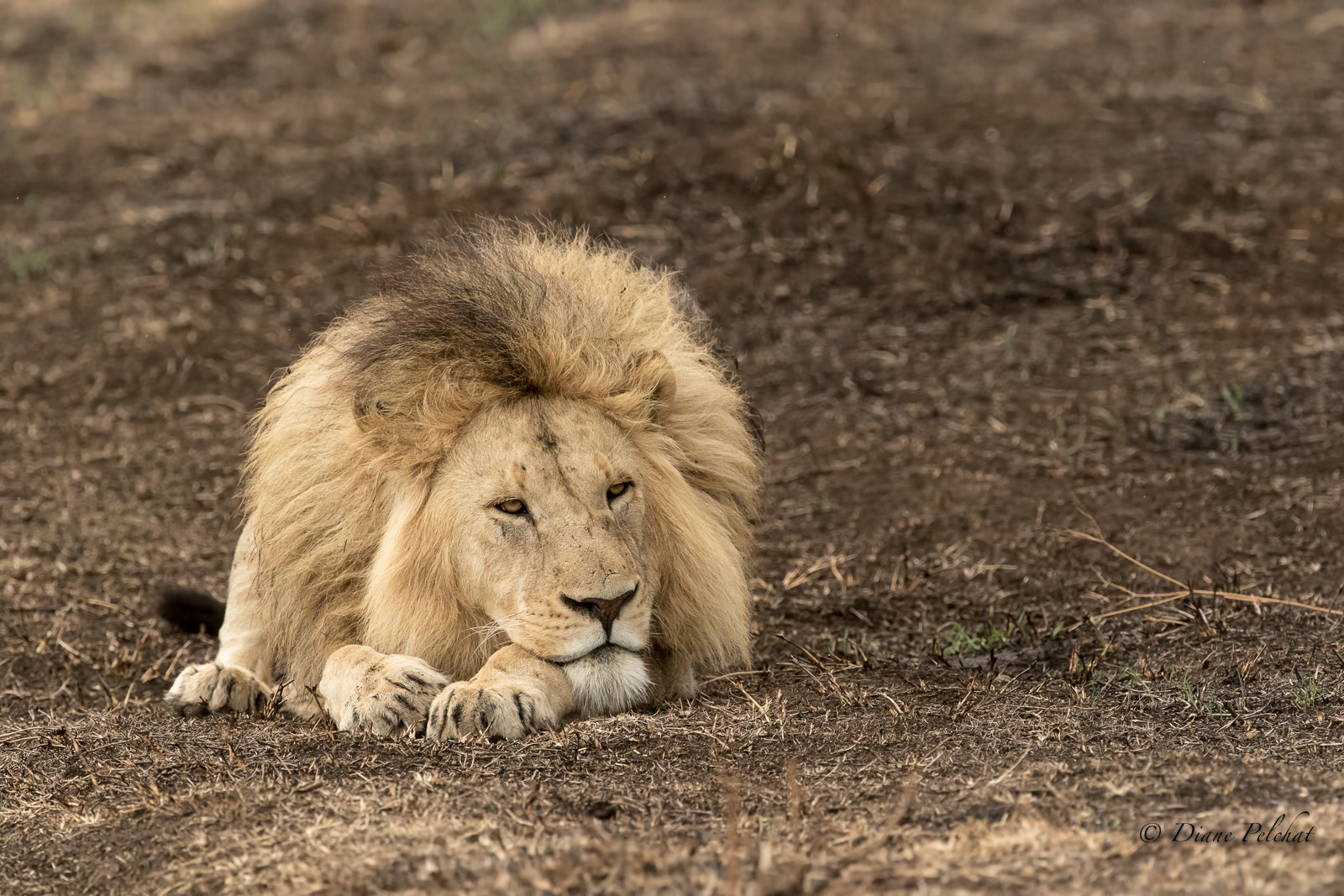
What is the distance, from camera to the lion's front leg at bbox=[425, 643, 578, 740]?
3920 millimetres

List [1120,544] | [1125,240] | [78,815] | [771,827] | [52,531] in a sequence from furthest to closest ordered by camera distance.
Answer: [1125,240], [52,531], [1120,544], [78,815], [771,827]

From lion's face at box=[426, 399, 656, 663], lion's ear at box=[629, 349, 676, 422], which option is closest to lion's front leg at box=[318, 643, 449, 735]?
lion's face at box=[426, 399, 656, 663]

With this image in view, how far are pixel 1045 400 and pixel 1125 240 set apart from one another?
1.85 metres

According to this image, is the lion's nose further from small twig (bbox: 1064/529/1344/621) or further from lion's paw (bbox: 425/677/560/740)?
small twig (bbox: 1064/529/1344/621)

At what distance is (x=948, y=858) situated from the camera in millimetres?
2998

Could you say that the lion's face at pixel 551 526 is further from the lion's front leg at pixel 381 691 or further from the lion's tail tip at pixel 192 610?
the lion's tail tip at pixel 192 610

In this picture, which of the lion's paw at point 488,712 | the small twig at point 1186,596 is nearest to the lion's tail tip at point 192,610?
the lion's paw at point 488,712

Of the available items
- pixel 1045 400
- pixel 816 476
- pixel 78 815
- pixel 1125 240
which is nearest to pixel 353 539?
pixel 78 815

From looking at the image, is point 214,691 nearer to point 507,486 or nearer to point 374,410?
point 374,410

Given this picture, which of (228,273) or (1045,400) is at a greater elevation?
(228,273)

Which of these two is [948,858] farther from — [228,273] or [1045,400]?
[228,273]

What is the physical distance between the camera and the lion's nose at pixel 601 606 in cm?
396

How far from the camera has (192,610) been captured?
18.3 feet

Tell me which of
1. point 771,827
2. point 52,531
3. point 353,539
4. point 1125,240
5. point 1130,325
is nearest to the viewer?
point 771,827
